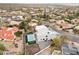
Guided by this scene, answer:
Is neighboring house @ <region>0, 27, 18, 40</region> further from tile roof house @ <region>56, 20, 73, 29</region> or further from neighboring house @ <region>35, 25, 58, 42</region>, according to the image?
tile roof house @ <region>56, 20, 73, 29</region>

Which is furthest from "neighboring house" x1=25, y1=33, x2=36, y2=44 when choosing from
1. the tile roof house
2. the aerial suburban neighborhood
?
the tile roof house

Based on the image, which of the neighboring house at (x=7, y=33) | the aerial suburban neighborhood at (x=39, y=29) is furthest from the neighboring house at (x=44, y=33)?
the neighboring house at (x=7, y=33)

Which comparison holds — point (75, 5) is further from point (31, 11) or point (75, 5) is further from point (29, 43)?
point (29, 43)

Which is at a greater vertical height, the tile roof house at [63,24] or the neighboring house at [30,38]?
the tile roof house at [63,24]

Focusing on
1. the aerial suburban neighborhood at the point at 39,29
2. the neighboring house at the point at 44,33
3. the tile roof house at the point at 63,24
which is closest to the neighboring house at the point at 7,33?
the aerial suburban neighborhood at the point at 39,29

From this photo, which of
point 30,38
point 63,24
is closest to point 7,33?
point 30,38

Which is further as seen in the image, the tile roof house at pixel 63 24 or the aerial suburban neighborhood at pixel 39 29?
the tile roof house at pixel 63 24

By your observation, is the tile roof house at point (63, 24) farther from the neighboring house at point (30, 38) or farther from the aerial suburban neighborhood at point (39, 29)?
the neighboring house at point (30, 38)

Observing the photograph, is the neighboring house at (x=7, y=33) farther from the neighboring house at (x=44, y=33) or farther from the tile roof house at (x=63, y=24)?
the tile roof house at (x=63, y=24)
